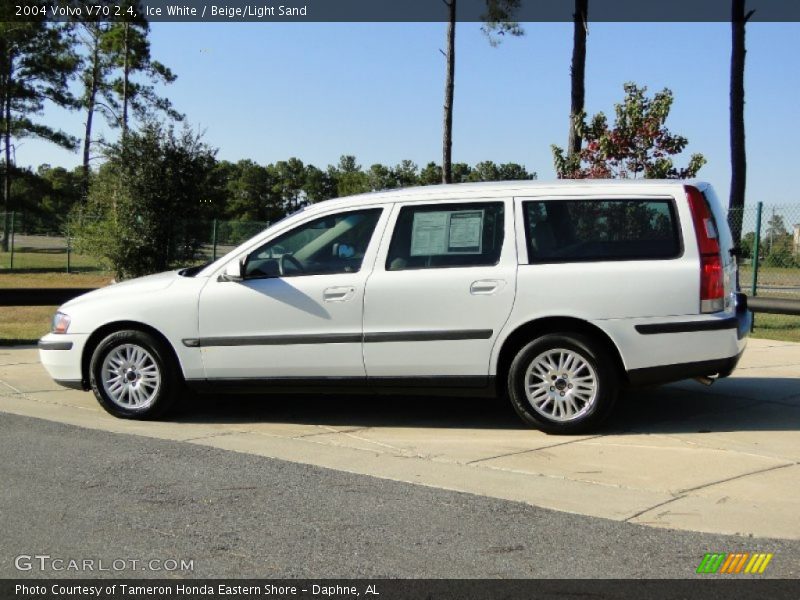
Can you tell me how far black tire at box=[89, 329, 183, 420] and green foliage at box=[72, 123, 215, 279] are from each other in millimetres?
15017

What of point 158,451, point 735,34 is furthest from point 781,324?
point 158,451

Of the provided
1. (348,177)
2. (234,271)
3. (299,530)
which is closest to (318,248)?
(234,271)

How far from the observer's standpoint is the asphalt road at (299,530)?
14.0 ft

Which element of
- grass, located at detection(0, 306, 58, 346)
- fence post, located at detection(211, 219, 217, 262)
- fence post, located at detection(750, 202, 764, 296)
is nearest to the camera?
grass, located at detection(0, 306, 58, 346)

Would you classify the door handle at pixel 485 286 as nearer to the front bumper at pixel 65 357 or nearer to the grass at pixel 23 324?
the front bumper at pixel 65 357

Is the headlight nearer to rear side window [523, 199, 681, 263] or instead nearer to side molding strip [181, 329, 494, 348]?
side molding strip [181, 329, 494, 348]

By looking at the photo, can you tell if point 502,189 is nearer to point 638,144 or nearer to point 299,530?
point 299,530

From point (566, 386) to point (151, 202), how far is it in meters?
17.1

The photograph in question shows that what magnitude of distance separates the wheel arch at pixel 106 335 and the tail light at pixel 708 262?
397 cm

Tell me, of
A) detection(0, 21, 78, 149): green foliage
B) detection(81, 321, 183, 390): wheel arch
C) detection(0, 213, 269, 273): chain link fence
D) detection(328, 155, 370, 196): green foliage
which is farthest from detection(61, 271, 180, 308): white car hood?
detection(328, 155, 370, 196): green foliage

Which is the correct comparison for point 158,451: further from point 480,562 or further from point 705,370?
point 705,370

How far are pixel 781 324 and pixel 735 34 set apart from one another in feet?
21.9

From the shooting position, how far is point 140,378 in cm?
765

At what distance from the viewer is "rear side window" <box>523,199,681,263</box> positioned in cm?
681
